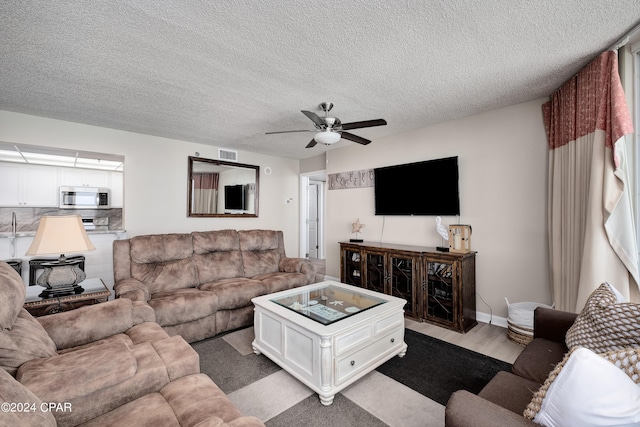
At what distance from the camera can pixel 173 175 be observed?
13.8 feet

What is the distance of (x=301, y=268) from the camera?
3820mm

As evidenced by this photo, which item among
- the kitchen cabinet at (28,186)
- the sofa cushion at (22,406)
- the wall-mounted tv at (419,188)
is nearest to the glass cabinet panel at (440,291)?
the wall-mounted tv at (419,188)

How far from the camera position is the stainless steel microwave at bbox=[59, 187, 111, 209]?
5223 mm

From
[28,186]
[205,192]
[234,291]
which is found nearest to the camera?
[234,291]

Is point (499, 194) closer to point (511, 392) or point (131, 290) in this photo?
point (511, 392)

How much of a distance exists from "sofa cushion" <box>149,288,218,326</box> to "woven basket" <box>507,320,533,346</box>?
9.84 ft

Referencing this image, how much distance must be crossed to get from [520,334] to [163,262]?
3881 mm

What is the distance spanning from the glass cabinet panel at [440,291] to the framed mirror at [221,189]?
127 inches

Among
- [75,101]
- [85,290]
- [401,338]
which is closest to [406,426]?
[401,338]

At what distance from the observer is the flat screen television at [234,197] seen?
15.7 feet

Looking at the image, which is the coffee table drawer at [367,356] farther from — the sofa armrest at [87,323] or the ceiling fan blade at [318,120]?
the ceiling fan blade at [318,120]

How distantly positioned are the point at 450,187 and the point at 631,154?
161cm

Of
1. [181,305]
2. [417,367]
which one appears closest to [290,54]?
[181,305]

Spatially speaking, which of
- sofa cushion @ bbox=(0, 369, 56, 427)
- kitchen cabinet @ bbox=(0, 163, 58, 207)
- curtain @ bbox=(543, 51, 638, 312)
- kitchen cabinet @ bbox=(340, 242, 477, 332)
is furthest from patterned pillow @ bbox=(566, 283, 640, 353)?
kitchen cabinet @ bbox=(0, 163, 58, 207)
